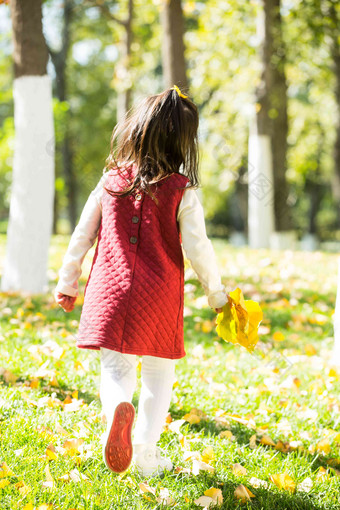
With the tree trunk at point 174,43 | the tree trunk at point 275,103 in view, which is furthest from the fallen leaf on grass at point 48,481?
the tree trunk at point 275,103

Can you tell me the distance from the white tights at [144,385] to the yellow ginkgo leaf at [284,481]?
2.05 feet

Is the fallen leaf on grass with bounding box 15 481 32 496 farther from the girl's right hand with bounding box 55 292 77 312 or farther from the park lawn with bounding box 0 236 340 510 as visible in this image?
the girl's right hand with bounding box 55 292 77 312

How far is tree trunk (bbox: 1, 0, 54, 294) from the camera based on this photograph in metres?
6.25

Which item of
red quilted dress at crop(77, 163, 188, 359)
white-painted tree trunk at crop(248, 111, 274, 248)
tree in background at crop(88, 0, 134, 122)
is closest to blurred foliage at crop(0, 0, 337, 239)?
tree in background at crop(88, 0, 134, 122)

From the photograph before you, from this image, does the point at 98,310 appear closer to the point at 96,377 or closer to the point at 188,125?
the point at 188,125

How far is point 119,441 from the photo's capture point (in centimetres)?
225

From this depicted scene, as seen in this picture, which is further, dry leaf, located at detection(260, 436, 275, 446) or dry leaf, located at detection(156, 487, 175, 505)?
dry leaf, located at detection(260, 436, 275, 446)

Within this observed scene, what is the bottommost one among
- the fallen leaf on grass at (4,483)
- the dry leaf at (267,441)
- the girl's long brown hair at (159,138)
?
the dry leaf at (267,441)

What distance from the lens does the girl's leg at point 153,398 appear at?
2.52 m

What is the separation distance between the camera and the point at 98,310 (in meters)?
2.45

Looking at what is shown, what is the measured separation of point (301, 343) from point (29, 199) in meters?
3.29

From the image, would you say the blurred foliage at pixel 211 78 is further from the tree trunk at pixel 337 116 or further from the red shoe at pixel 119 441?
the red shoe at pixel 119 441

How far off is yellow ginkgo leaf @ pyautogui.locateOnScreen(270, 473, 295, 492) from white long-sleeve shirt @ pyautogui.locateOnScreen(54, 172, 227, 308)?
87 cm

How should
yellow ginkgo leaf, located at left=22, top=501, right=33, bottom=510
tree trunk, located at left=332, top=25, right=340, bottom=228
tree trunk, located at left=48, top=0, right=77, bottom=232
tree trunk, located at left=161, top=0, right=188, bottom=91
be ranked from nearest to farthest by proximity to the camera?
yellow ginkgo leaf, located at left=22, top=501, right=33, bottom=510, tree trunk, located at left=161, top=0, right=188, bottom=91, tree trunk, located at left=332, top=25, right=340, bottom=228, tree trunk, located at left=48, top=0, right=77, bottom=232
